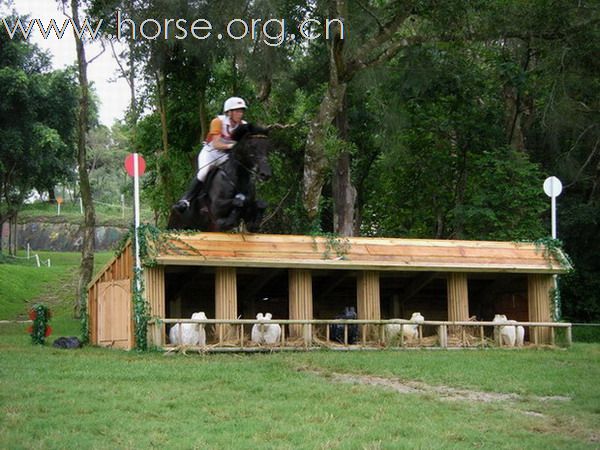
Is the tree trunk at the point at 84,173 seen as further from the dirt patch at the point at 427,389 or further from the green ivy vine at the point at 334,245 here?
the dirt patch at the point at 427,389

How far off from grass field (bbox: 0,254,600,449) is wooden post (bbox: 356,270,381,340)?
89.2 inches

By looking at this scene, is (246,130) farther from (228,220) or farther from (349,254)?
(349,254)

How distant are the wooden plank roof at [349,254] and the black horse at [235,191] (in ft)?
1.50

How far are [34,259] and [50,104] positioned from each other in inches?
474

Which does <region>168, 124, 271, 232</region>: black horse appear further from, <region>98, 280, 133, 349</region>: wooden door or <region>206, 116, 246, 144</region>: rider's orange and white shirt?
<region>98, 280, 133, 349</region>: wooden door

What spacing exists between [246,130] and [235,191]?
53.2 inches

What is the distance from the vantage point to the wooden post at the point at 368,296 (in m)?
21.4

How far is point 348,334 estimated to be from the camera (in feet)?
69.4

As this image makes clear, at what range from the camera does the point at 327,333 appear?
20422 millimetres

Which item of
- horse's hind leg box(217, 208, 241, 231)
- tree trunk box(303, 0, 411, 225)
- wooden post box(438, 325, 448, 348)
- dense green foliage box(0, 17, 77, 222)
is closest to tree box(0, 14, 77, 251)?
dense green foliage box(0, 17, 77, 222)

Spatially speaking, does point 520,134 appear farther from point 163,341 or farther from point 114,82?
point 163,341

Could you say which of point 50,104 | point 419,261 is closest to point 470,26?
point 419,261

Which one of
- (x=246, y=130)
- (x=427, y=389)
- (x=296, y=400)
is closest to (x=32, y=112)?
(x=246, y=130)

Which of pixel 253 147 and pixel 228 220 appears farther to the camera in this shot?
pixel 228 220
